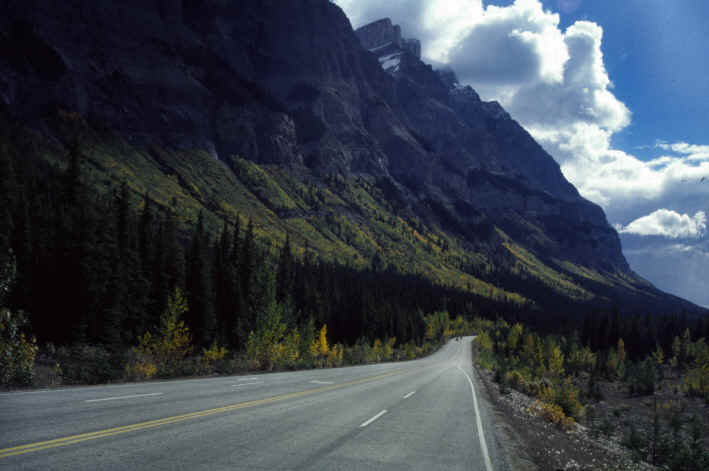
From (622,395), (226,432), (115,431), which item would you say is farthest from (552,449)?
(622,395)

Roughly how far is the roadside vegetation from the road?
9.16 meters

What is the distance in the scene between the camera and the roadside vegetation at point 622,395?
19031 mm

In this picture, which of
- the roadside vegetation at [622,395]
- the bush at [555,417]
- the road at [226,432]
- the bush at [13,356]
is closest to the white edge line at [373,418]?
the road at [226,432]

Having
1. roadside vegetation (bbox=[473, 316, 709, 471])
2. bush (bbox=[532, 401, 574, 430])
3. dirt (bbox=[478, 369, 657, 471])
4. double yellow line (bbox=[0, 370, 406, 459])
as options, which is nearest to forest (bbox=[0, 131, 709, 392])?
double yellow line (bbox=[0, 370, 406, 459])

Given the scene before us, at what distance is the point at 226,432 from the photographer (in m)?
8.97

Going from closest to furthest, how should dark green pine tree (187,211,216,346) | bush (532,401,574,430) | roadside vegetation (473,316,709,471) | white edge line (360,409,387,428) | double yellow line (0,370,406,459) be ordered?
double yellow line (0,370,406,459) → white edge line (360,409,387,428) → bush (532,401,574,430) → roadside vegetation (473,316,709,471) → dark green pine tree (187,211,216,346)

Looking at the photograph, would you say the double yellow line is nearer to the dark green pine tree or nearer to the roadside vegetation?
the roadside vegetation

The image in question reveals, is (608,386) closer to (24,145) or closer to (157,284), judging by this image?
(157,284)

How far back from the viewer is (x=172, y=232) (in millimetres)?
47625

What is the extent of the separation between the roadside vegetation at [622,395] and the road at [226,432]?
30.0 feet

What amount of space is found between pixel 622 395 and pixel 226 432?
61.7 metres

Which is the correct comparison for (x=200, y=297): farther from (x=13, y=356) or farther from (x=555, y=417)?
(x=555, y=417)

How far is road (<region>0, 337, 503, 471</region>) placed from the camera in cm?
691

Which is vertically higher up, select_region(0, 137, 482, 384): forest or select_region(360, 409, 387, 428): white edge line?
select_region(0, 137, 482, 384): forest
